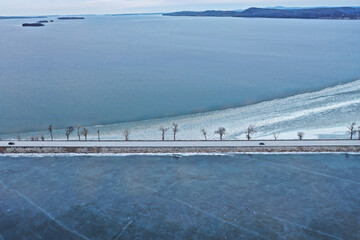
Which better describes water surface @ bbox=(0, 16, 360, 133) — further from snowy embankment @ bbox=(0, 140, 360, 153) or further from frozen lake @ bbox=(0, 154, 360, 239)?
frozen lake @ bbox=(0, 154, 360, 239)

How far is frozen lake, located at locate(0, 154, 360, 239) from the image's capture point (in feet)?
49.1

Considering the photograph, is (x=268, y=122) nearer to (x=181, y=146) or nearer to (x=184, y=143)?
(x=184, y=143)

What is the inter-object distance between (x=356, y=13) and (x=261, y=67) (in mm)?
169594

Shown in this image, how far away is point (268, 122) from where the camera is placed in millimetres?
27578

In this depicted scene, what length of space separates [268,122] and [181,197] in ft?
43.3

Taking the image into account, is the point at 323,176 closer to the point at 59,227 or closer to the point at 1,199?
the point at 59,227

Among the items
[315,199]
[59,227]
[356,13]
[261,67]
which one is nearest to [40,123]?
[59,227]

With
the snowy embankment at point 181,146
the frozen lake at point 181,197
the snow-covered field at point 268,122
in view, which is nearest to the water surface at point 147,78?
the snow-covered field at point 268,122

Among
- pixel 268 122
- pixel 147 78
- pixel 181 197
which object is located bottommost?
pixel 181 197

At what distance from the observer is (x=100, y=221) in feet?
50.8

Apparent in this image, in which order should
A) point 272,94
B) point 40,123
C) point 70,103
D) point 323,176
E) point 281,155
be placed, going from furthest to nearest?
point 272,94 < point 70,103 < point 40,123 < point 281,155 < point 323,176

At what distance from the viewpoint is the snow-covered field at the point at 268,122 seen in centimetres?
2531

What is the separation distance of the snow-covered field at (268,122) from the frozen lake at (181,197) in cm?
436

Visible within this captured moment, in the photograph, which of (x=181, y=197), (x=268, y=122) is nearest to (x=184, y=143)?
(x=181, y=197)
